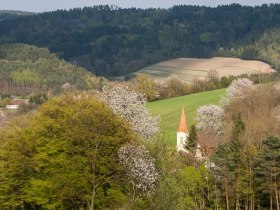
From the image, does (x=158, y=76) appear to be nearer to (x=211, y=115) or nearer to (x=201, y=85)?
(x=201, y=85)

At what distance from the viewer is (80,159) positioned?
38.2 meters

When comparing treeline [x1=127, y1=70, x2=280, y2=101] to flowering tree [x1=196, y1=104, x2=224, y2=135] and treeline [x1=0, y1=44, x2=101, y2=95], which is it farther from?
treeline [x1=0, y1=44, x2=101, y2=95]

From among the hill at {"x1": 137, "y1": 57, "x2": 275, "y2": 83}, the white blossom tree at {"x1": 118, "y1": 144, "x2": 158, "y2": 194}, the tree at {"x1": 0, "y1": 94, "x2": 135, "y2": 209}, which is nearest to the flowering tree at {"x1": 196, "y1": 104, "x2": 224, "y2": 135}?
the tree at {"x1": 0, "y1": 94, "x2": 135, "y2": 209}

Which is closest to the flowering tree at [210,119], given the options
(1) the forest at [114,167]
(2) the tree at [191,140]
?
(2) the tree at [191,140]

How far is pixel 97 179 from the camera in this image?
38375 mm

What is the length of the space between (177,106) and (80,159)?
64573 millimetres

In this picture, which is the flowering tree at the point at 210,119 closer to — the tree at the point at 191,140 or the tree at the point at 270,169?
the tree at the point at 191,140

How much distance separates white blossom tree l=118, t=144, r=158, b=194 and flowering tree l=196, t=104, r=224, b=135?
40.0 m

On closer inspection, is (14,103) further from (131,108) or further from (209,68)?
(131,108)

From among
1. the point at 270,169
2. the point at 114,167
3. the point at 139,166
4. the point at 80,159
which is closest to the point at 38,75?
the point at 270,169

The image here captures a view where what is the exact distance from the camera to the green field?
304 feet

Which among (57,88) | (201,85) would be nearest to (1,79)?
(57,88)

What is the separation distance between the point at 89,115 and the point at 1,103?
363 ft

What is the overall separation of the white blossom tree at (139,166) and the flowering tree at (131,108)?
390 inches
